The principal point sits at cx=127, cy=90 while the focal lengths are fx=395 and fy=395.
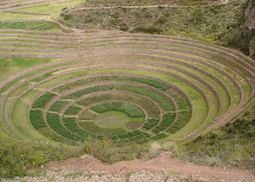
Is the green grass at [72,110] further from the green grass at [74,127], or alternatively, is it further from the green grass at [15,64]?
the green grass at [15,64]

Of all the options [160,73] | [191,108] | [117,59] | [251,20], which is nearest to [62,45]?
[117,59]

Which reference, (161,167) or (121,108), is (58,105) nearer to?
(121,108)

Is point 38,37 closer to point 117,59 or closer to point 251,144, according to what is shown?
point 117,59

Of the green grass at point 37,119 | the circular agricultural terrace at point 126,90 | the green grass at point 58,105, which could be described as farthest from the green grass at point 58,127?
the green grass at point 58,105

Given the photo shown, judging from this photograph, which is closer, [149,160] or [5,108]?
[149,160]

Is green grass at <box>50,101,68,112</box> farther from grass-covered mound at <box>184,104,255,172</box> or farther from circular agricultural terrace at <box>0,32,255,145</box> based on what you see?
grass-covered mound at <box>184,104,255,172</box>

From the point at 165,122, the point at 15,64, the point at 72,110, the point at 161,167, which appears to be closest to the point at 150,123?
the point at 165,122
